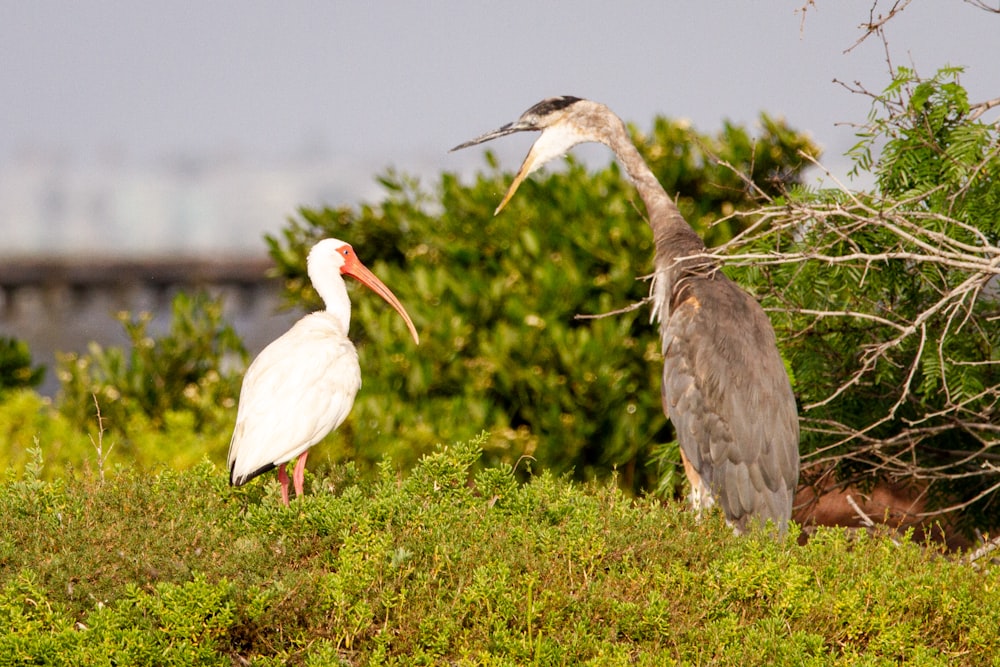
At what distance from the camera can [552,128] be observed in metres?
6.98

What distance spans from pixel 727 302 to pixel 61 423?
5.36 metres

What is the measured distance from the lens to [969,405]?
281 inches

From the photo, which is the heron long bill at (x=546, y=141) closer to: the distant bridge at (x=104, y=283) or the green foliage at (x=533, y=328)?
the green foliage at (x=533, y=328)

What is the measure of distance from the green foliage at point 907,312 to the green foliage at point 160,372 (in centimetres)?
427

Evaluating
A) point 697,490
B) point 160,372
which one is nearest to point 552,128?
point 697,490

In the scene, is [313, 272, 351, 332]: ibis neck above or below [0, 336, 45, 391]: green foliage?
above

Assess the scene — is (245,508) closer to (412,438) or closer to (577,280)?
A: (412,438)

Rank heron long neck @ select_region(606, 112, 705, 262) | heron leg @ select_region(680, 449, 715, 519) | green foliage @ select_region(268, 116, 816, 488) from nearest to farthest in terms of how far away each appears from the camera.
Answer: heron leg @ select_region(680, 449, 715, 519) → heron long neck @ select_region(606, 112, 705, 262) → green foliage @ select_region(268, 116, 816, 488)

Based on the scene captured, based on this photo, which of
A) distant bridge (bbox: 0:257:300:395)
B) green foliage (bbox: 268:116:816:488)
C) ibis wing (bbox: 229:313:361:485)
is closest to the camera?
ibis wing (bbox: 229:313:361:485)

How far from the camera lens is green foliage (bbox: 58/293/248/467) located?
902 centimetres

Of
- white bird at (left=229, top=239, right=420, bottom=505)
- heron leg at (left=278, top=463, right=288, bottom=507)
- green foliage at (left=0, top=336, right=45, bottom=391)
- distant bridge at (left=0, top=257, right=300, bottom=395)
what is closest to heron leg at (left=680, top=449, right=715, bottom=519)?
white bird at (left=229, top=239, right=420, bottom=505)

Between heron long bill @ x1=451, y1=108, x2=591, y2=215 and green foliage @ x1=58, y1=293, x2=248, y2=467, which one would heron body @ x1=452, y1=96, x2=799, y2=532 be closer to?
heron long bill @ x1=451, y1=108, x2=591, y2=215

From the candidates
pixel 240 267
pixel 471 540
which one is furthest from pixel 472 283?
pixel 240 267

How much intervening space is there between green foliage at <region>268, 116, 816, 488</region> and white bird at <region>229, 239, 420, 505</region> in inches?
88.9
